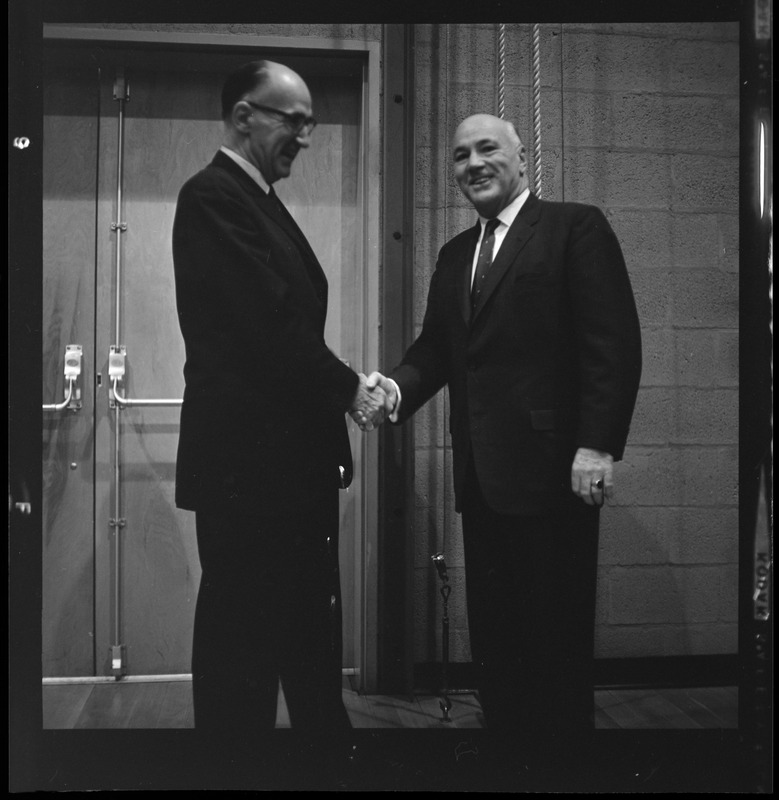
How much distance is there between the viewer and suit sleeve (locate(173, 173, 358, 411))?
67.8 inches

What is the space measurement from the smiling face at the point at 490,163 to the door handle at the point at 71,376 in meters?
0.92

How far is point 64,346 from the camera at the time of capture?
1.81 metres

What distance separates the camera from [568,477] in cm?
175

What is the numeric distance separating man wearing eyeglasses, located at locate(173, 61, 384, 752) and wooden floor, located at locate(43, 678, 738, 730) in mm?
61

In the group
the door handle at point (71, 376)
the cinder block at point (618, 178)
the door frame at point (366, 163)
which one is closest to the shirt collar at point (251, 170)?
the door frame at point (366, 163)

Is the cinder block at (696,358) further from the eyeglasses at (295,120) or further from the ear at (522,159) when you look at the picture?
the eyeglasses at (295,120)

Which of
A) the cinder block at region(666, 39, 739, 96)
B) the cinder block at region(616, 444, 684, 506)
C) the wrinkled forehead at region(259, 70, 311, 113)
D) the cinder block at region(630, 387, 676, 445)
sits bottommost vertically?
the cinder block at region(616, 444, 684, 506)

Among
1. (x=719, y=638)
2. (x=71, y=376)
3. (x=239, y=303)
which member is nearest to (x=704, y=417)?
(x=719, y=638)

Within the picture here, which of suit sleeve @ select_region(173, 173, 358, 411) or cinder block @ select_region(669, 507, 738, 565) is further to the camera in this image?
cinder block @ select_region(669, 507, 738, 565)

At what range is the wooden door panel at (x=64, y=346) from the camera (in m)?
1.80

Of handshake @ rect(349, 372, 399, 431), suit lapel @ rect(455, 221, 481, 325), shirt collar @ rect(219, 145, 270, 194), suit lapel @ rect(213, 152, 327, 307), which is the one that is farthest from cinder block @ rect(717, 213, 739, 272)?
shirt collar @ rect(219, 145, 270, 194)

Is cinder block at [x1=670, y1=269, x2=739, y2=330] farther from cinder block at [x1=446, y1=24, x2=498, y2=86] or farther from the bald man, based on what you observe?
cinder block at [x1=446, y1=24, x2=498, y2=86]

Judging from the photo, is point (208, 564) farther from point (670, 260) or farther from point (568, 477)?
point (670, 260)

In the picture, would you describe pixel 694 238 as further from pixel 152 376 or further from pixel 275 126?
pixel 152 376
